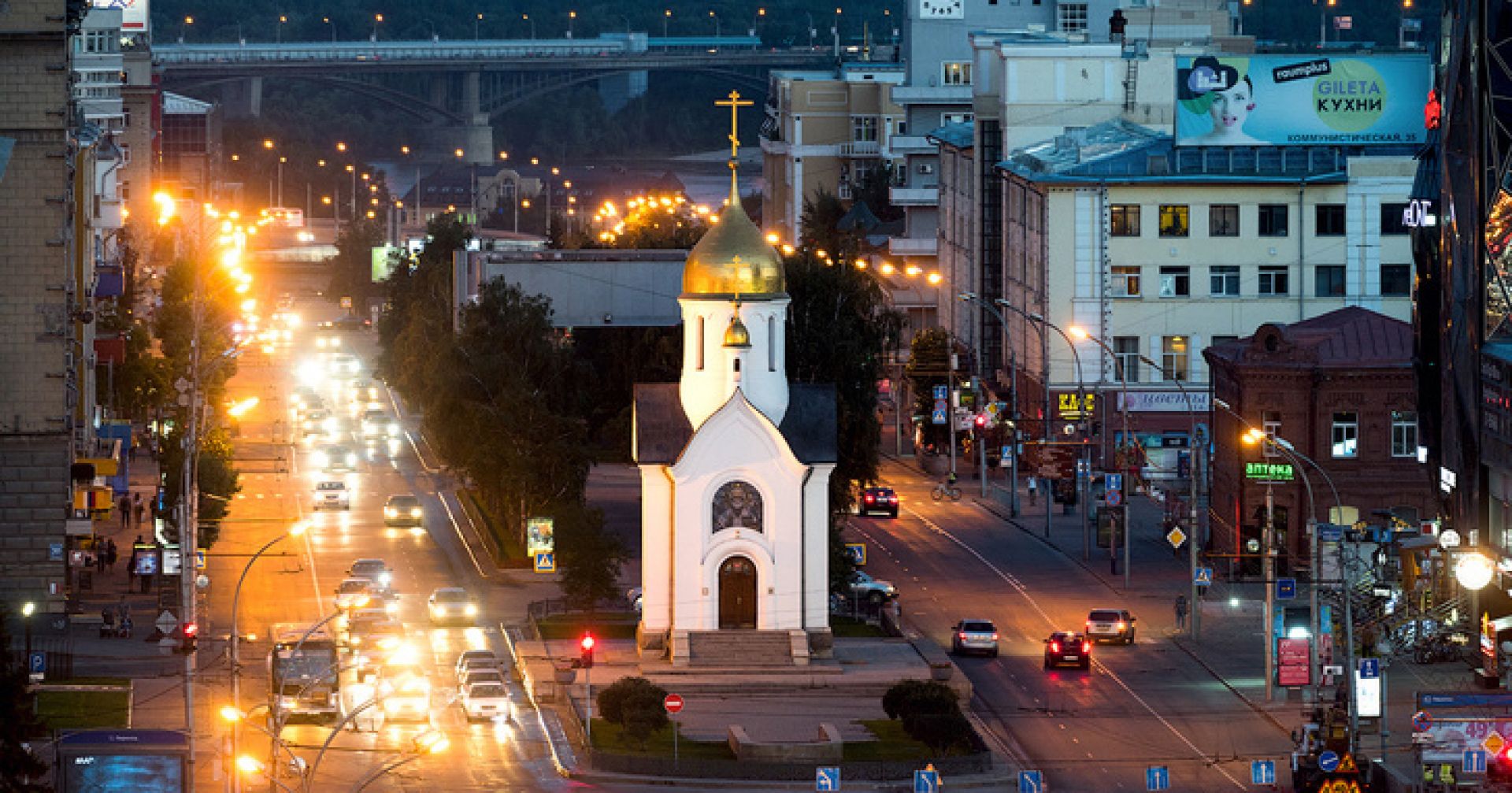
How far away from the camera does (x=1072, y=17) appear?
639 feet

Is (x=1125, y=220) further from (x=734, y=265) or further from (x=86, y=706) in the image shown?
(x=86, y=706)

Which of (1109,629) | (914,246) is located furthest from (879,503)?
(914,246)

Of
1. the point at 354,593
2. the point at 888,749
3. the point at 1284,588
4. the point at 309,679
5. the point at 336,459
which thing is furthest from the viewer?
the point at 336,459

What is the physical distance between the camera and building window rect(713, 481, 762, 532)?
8944cm


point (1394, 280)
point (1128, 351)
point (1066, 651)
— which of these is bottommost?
point (1066, 651)

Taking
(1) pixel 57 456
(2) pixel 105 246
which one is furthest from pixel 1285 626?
(2) pixel 105 246

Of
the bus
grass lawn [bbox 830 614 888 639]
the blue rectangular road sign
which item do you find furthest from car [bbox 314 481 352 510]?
the blue rectangular road sign

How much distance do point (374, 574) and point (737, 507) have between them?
17237mm

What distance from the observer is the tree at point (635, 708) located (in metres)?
80.1

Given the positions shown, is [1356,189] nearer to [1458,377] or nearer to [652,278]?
[652,278]

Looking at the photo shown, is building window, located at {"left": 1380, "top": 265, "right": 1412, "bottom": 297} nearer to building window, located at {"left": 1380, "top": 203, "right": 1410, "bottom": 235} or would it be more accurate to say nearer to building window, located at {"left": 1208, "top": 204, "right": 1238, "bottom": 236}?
building window, located at {"left": 1380, "top": 203, "right": 1410, "bottom": 235}

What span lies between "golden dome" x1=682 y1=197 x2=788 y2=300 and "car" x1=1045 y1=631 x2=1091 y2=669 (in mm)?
11725

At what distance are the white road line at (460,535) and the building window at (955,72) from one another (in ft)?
250

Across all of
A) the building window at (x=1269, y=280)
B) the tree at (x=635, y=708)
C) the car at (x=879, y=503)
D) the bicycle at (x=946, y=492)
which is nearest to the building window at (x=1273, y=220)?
the building window at (x=1269, y=280)
